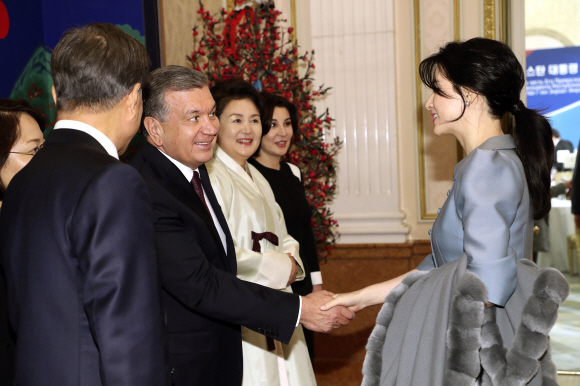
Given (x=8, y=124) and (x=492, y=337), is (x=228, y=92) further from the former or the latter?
(x=492, y=337)

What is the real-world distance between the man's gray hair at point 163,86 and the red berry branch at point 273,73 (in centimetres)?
182

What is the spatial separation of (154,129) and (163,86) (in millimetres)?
157

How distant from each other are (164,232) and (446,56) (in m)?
1.05

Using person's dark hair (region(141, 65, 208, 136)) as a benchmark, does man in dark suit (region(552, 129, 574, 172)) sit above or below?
below

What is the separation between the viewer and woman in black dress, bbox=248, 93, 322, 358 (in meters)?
3.21

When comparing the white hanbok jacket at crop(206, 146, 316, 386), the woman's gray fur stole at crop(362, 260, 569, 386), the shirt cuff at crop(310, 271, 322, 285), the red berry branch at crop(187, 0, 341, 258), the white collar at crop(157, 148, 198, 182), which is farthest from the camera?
the red berry branch at crop(187, 0, 341, 258)

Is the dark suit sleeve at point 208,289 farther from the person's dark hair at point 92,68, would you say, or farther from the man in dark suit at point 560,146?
the man in dark suit at point 560,146

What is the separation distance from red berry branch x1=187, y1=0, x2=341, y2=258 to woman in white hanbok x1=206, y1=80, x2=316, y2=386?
0.95 meters

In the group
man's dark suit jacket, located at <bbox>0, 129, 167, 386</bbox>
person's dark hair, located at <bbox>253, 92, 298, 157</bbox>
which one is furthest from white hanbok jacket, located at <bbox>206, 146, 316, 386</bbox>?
man's dark suit jacket, located at <bbox>0, 129, 167, 386</bbox>

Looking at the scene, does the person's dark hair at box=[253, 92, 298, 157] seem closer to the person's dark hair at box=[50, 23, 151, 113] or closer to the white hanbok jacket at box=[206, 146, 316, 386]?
the white hanbok jacket at box=[206, 146, 316, 386]

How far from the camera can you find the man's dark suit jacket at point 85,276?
1117 millimetres

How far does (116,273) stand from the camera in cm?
112

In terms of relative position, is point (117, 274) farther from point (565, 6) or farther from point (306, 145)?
point (565, 6)

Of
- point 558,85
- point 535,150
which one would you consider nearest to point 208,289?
point 535,150
